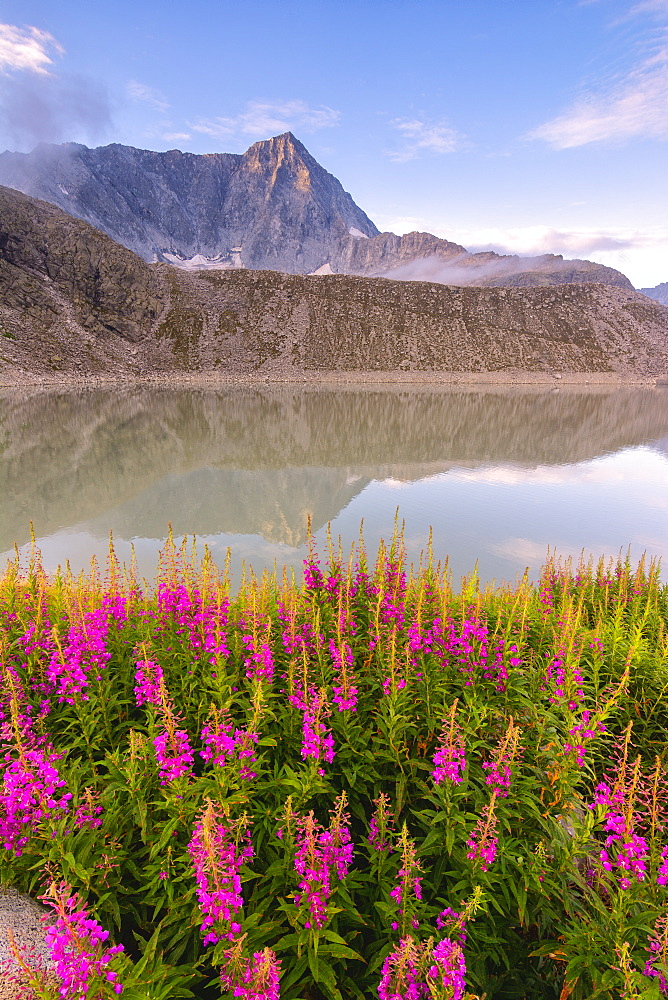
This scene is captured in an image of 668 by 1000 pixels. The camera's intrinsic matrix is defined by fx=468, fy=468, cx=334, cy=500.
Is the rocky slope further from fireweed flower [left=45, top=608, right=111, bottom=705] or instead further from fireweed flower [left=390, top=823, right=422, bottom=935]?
fireweed flower [left=390, top=823, right=422, bottom=935]

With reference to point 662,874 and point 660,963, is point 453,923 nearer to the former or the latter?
point 660,963

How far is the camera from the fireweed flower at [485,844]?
3.56 m

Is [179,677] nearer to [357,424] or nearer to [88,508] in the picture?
[88,508]

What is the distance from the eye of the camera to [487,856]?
3.58m

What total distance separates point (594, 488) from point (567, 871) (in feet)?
109

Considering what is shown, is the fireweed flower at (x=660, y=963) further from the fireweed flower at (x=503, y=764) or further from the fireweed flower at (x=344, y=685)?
the fireweed flower at (x=344, y=685)

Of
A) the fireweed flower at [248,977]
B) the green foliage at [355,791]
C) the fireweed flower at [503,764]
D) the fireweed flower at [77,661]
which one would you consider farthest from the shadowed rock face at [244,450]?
the fireweed flower at [248,977]

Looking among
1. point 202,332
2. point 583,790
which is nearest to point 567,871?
point 583,790

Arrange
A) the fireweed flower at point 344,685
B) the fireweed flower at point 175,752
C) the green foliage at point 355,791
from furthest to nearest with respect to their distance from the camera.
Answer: the fireweed flower at point 344,685 → the fireweed flower at point 175,752 → the green foliage at point 355,791

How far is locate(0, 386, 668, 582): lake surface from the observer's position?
21.4 meters

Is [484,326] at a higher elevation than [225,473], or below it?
higher

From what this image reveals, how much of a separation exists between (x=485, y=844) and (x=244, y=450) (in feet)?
132

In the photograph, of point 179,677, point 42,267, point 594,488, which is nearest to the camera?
point 179,677

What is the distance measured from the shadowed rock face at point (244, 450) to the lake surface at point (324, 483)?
182 millimetres
